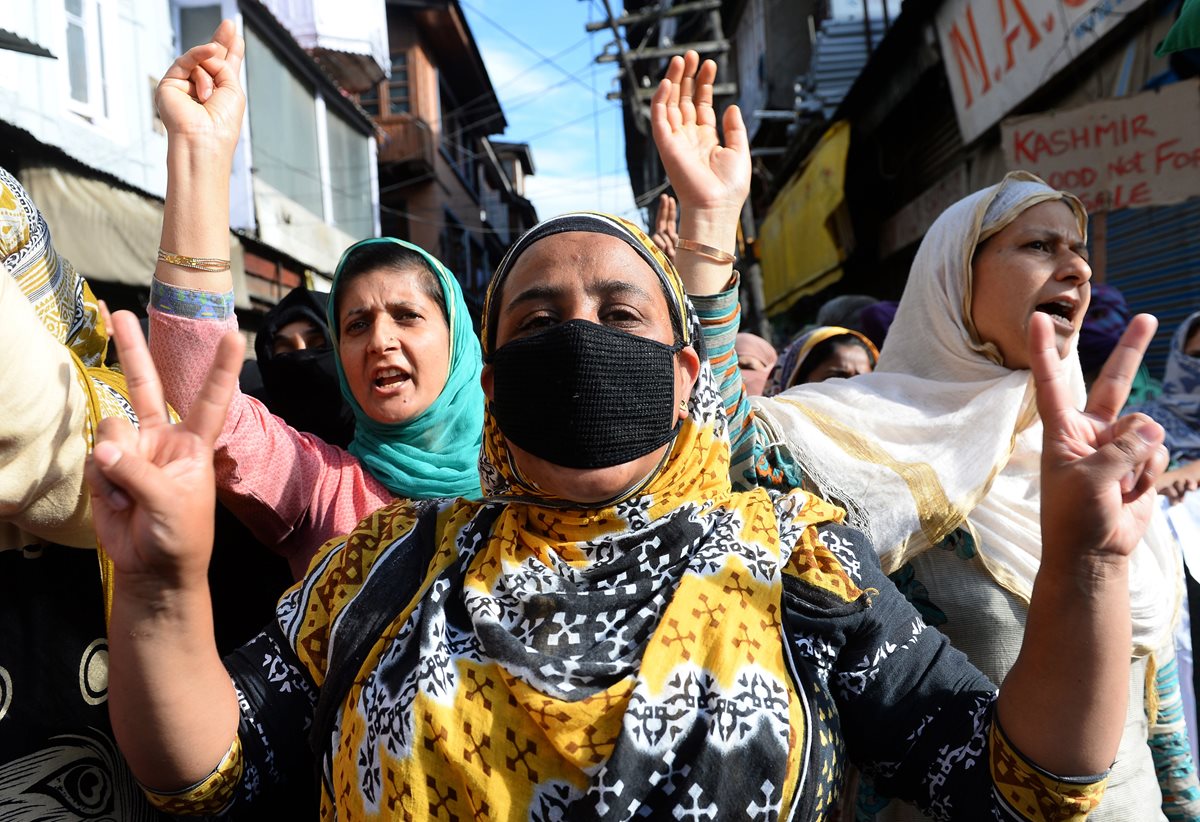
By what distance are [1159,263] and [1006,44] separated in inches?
72.0

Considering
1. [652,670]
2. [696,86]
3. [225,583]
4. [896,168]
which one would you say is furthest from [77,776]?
[896,168]

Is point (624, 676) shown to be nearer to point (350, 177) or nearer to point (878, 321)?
point (878, 321)

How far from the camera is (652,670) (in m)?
1.11

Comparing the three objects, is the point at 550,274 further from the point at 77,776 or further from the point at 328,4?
the point at 328,4

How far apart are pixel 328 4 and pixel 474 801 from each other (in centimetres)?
1485

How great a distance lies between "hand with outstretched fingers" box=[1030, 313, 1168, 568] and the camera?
99cm

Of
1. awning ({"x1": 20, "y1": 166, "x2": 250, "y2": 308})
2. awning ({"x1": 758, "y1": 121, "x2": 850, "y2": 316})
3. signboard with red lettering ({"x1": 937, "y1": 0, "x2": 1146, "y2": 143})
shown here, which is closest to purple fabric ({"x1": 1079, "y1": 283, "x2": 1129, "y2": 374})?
signboard with red lettering ({"x1": 937, "y1": 0, "x2": 1146, "y2": 143})

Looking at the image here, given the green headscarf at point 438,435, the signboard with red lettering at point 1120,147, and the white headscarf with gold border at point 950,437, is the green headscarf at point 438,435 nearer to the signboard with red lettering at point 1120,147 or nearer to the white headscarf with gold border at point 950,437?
the white headscarf with gold border at point 950,437

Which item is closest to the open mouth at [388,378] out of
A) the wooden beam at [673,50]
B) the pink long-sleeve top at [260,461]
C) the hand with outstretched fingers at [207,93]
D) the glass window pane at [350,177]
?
the pink long-sleeve top at [260,461]

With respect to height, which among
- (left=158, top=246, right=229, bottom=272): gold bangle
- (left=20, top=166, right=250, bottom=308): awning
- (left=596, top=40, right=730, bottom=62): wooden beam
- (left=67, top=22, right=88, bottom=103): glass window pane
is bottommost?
(left=20, top=166, right=250, bottom=308): awning

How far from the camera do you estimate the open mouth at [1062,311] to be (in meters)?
1.82

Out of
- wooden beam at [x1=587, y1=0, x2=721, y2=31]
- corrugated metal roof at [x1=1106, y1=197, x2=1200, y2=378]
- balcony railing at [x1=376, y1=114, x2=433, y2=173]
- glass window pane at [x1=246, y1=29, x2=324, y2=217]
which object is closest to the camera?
corrugated metal roof at [x1=1106, y1=197, x2=1200, y2=378]

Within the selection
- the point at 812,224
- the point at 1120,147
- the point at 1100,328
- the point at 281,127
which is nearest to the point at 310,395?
the point at 1100,328

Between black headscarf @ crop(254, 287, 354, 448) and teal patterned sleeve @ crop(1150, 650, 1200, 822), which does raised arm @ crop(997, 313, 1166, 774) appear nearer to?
teal patterned sleeve @ crop(1150, 650, 1200, 822)
